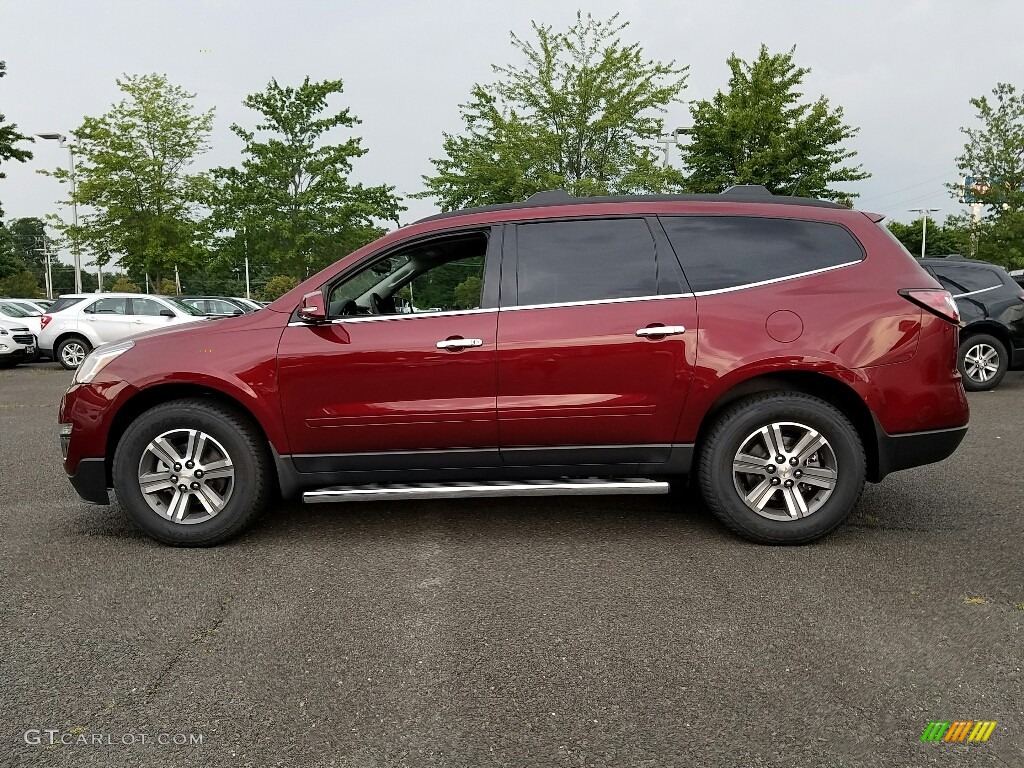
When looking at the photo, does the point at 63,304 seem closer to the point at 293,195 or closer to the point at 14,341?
the point at 14,341

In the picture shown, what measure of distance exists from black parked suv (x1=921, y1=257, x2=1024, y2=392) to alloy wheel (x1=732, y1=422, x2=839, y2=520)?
747 cm

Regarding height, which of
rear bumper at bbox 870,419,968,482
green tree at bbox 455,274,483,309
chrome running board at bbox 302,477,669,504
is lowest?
chrome running board at bbox 302,477,669,504

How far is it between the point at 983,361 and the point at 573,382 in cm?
893

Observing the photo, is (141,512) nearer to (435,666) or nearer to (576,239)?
(435,666)

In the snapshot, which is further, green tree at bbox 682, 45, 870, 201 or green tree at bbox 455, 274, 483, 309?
green tree at bbox 682, 45, 870, 201

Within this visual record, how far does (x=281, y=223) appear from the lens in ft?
86.6

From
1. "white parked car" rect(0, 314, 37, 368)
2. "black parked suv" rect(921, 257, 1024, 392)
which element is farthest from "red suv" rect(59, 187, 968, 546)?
"white parked car" rect(0, 314, 37, 368)

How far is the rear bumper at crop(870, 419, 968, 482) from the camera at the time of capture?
13.7 feet

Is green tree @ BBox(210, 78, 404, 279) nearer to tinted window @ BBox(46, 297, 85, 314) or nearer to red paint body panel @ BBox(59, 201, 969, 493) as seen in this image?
tinted window @ BBox(46, 297, 85, 314)

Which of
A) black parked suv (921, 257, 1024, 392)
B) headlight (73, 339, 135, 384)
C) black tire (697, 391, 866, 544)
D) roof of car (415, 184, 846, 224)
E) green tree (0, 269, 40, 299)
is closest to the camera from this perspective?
black tire (697, 391, 866, 544)

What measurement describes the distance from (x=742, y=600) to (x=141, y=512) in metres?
3.10

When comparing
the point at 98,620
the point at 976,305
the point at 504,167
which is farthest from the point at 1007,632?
the point at 504,167

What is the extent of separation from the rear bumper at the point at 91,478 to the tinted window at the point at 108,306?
13883 mm

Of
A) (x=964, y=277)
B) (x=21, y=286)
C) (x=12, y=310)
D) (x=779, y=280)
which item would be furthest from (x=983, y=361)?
(x=21, y=286)
